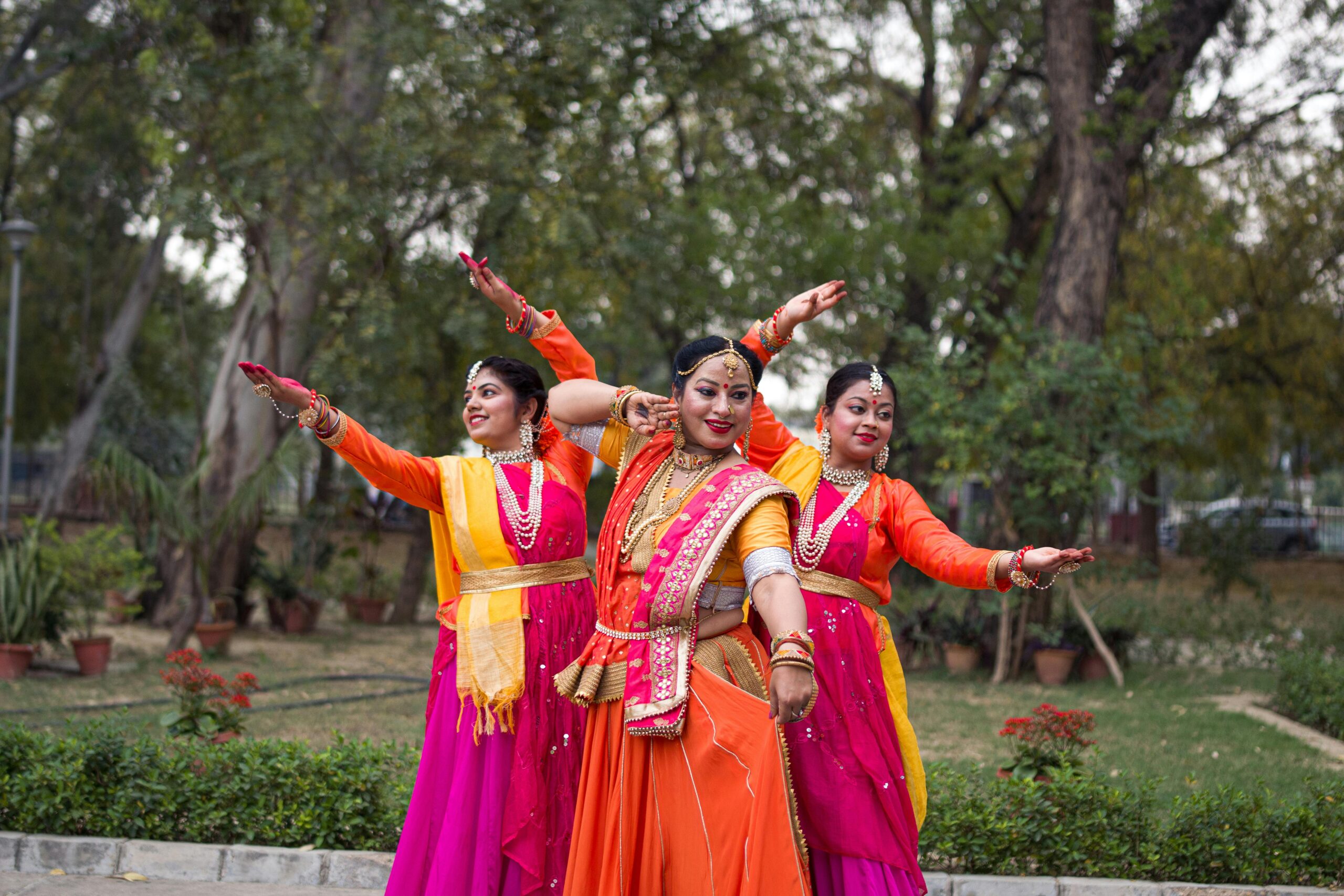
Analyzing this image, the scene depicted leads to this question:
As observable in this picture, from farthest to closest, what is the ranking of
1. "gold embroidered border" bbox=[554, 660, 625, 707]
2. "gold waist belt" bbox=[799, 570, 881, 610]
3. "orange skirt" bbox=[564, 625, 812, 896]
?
"gold waist belt" bbox=[799, 570, 881, 610] → "gold embroidered border" bbox=[554, 660, 625, 707] → "orange skirt" bbox=[564, 625, 812, 896]

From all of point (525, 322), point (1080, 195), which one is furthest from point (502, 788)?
point (1080, 195)

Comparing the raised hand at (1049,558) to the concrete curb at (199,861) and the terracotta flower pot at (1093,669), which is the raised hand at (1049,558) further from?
the terracotta flower pot at (1093,669)

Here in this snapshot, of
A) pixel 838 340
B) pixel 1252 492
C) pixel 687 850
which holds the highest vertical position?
pixel 838 340

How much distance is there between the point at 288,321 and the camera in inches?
467

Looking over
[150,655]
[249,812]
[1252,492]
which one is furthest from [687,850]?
[1252,492]

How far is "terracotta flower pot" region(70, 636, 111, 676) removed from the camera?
8984 mm

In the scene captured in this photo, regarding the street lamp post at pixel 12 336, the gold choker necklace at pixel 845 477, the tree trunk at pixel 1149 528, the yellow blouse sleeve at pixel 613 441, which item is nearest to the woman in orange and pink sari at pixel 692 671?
the yellow blouse sleeve at pixel 613 441

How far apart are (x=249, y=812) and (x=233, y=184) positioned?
7.60 meters

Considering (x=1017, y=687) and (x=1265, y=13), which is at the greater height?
(x=1265, y=13)

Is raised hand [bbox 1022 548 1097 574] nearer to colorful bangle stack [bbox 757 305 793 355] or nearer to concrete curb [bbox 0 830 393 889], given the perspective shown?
colorful bangle stack [bbox 757 305 793 355]

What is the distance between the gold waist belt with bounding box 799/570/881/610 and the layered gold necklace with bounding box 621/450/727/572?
2.28ft

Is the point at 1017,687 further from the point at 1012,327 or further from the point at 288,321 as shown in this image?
the point at 288,321

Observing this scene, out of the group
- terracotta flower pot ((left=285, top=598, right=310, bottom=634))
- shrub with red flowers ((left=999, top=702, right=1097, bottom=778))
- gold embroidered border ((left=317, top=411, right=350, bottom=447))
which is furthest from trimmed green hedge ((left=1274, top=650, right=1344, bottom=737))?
terracotta flower pot ((left=285, top=598, right=310, bottom=634))

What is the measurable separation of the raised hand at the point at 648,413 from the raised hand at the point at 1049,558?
101cm
